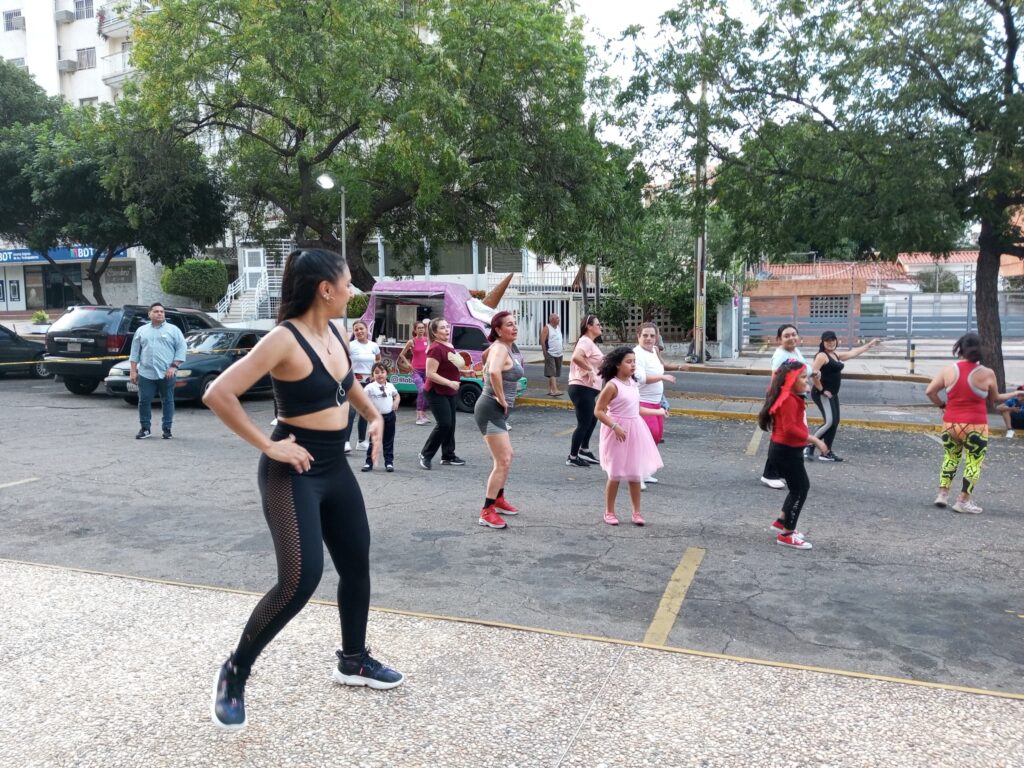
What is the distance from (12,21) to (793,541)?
52.3 metres

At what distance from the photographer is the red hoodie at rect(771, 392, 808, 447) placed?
6461 millimetres

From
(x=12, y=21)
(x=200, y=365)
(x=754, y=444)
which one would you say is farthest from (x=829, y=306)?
(x=12, y=21)

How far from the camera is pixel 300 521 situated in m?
3.35

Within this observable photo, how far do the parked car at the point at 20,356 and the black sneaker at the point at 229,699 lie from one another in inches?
729

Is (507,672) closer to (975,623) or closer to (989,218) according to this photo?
(975,623)

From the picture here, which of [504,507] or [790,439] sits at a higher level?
[790,439]

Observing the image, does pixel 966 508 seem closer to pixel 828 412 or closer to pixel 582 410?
pixel 828 412

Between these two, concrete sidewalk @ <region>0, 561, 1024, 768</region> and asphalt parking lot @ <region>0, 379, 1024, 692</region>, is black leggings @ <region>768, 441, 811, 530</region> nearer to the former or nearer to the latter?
asphalt parking lot @ <region>0, 379, 1024, 692</region>

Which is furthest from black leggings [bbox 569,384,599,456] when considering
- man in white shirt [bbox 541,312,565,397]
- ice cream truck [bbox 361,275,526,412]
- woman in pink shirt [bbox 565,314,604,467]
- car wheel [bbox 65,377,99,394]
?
car wheel [bbox 65,377,99,394]

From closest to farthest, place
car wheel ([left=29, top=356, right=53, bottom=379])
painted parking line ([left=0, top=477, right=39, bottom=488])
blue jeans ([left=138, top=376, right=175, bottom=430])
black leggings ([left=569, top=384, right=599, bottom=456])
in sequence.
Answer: painted parking line ([left=0, top=477, right=39, bottom=488]) < black leggings ([left=569, top=384, right=599, bottom=456]) < blue jeans ([left=138, top=376, right=175, bottom=430]) < car wheel ([left=29, top=356, right=53, bottom=379])

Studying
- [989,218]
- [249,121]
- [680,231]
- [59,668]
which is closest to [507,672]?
[59,668]

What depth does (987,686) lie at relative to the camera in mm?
3969

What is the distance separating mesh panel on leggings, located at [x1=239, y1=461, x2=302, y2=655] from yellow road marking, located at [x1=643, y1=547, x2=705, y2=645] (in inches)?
75.9

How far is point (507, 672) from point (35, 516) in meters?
4.92
